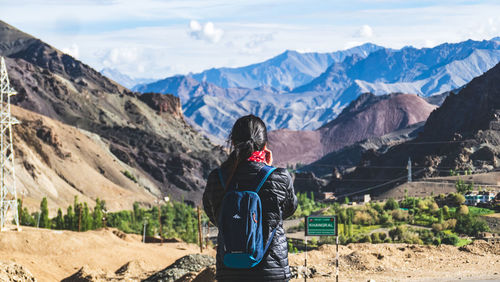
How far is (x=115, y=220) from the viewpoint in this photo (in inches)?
3169

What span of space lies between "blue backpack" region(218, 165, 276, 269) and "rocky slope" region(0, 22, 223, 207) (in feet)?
408

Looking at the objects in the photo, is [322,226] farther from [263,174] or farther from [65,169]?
[65,169]

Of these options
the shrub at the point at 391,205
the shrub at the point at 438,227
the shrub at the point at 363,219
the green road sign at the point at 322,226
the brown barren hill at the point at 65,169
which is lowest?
the shrub at the point at 438,227

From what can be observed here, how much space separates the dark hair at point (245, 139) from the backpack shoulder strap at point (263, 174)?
256mm

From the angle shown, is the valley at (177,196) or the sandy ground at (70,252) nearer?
the valley at (177,196)

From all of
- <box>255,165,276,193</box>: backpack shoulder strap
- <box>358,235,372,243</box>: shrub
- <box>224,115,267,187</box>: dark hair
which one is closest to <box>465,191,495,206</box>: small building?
<box>358,235,372,243</box>: shrub

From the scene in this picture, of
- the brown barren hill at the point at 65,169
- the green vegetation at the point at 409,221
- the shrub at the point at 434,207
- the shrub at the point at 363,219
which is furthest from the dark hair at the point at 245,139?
the brown barren hill at the point at 65,169

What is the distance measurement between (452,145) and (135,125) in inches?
3005

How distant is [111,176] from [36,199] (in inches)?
1329

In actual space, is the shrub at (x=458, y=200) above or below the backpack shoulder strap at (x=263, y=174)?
above

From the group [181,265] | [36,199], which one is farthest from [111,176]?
[181,265]

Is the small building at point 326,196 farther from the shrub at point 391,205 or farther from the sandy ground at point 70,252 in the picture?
the sandy ground at point 70,252

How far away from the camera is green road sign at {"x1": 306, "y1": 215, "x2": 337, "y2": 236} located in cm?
1527

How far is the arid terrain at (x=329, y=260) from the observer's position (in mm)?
20422
